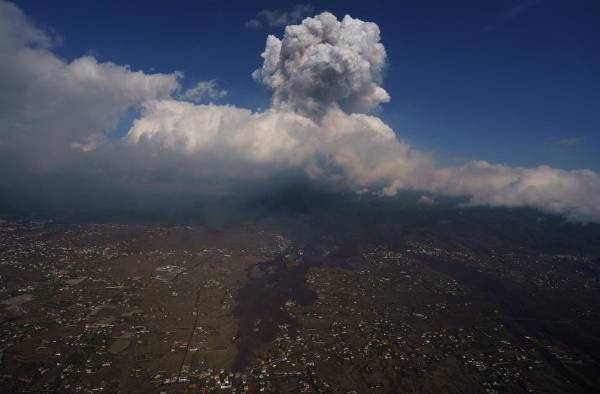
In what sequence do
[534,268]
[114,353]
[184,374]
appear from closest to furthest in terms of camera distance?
[184,374] → [114,353] → [534,268]

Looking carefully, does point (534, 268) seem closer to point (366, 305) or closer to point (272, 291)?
point (366, 305)

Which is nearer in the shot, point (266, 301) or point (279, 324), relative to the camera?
point (279, 324)

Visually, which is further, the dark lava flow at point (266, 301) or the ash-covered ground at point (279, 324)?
the dark lava flow at point (266, 301)

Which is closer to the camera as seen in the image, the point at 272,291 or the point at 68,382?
the point at 68,382

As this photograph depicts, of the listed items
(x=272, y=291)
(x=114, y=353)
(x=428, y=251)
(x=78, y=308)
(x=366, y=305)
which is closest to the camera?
(x=114, y=353)

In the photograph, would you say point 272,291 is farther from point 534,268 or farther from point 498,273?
point 534,268

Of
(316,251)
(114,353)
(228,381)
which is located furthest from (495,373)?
(316,251)

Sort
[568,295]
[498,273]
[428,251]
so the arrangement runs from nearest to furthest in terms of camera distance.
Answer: [568,295]
[498,273]
[428,251]

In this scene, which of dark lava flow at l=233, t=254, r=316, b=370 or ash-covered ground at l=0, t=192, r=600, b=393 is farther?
dark lava flow at l=233, t=254, r=316, b=370

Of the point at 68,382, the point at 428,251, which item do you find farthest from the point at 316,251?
Result: the point at 68,382
